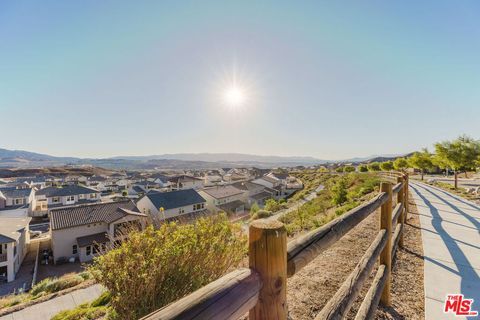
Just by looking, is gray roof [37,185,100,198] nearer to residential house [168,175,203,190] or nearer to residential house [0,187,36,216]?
residential house [0,187,36,216]

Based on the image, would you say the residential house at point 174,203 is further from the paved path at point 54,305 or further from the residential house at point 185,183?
the residential house at point 185,183

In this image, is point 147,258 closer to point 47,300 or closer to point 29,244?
point 47,300

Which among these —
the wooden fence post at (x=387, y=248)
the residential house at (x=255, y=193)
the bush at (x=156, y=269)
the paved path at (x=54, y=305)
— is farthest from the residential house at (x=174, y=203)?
the wooden fence post at (x=387, y=248)

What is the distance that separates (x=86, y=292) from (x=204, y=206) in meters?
24.1

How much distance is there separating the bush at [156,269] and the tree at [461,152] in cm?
1865

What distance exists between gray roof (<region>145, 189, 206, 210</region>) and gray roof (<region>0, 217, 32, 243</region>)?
453 inches

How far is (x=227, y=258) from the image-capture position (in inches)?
173

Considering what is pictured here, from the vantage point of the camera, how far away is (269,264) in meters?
1.15

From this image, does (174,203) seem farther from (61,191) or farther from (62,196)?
(61,191)

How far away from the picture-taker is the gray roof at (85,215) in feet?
65.6

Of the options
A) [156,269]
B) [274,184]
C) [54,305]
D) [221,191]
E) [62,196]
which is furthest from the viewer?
[274,184]

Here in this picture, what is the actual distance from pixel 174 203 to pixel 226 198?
1016 cm

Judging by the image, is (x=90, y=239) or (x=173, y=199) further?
(x=173, y=199)

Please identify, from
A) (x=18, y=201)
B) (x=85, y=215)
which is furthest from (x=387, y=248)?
(x=18, y=201)
